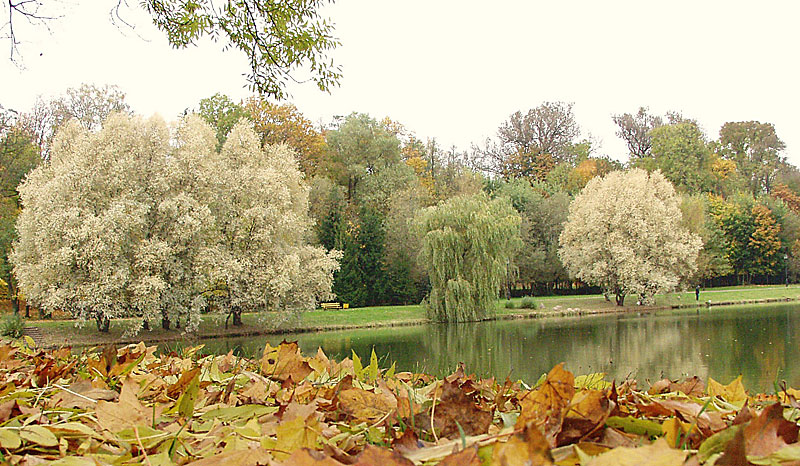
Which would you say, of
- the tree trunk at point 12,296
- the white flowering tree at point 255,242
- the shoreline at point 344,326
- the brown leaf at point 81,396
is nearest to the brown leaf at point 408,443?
the brown leaf at point 81,396

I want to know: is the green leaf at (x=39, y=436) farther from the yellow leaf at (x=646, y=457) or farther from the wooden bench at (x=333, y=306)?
the wooden bench at (x=333, y=306)

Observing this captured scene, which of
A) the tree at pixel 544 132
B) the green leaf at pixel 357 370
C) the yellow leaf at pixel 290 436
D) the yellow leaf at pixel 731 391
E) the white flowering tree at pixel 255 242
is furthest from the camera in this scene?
the tree at pixel 544 132

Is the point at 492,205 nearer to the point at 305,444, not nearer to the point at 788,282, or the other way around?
the point at 305,444

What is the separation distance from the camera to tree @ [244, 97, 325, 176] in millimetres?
33625

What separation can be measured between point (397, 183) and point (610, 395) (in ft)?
107

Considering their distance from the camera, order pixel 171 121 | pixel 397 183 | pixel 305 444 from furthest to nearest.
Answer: pixel 397 183, pixel 171 121, pixel 305 444

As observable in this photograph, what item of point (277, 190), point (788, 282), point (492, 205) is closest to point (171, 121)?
point (277, 190)

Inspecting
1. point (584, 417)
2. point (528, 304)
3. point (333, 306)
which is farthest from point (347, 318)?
point (584, 417)

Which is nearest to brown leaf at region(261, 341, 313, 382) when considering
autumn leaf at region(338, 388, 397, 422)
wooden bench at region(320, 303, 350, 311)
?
autumn leaf at region(338, 388, 397, 422)

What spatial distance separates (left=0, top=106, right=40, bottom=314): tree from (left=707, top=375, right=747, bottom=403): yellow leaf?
26817 mm

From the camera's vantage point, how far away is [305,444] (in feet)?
2.60

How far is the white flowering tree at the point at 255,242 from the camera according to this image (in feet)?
68.3

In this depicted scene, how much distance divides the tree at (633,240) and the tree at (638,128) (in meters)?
17.4

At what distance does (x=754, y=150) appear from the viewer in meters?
48.5
